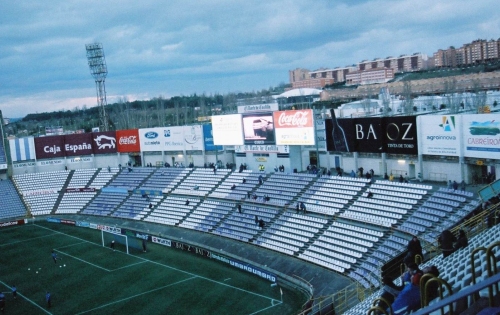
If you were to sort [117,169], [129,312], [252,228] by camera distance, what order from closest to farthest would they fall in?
1. [129,312]
2. [252,228]
3. [117,169]

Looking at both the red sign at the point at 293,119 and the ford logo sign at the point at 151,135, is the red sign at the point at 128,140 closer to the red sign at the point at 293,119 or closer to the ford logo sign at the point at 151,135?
the ford logo sign at the point at 151,135

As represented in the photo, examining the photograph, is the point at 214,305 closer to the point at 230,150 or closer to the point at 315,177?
the point at 315,177

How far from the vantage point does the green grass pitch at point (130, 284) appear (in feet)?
75.5

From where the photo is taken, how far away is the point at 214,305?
22766 mm

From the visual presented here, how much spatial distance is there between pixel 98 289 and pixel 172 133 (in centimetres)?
2454

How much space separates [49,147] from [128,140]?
371 inches

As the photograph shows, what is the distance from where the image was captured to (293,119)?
1415 inches

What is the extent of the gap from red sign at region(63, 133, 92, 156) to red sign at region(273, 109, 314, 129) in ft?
86.6

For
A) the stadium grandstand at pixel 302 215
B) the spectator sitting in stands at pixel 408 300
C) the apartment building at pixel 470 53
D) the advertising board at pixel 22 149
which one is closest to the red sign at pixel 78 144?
the advertising board at pixel 22 149

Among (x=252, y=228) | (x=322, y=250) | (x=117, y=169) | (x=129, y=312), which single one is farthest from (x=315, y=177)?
(x=117, y=169)

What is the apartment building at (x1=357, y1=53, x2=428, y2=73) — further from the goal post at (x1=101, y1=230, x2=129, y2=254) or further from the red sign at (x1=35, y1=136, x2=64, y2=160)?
the goal post at (x1=101, y1=230, x2=129, y2=254)

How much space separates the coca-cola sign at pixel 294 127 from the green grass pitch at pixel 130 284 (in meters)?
11.7

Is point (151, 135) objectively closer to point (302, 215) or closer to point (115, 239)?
point (115, 239)

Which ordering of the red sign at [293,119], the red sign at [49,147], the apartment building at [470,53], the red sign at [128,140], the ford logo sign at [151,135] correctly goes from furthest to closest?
the apartment building at [470,53] < the red sign at [49,147] < the red sign at [128,140] < the ford logo sign at [151,135] < the red sign at [293,119]
